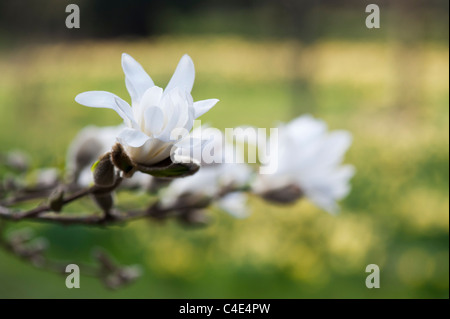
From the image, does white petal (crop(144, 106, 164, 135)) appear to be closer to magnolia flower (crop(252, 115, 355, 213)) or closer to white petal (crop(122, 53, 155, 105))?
white petal (crop(122, 53, 155, 105))

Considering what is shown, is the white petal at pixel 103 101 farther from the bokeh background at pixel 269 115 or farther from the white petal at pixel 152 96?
the bokeh background at pixel 269 115

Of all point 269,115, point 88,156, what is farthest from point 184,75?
point 269,115

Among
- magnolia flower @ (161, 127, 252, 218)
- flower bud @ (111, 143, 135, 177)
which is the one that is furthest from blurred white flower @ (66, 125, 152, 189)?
flower bud @ (111, 143, 135, 177)

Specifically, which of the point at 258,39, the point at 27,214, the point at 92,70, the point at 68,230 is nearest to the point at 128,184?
the point at 27,214

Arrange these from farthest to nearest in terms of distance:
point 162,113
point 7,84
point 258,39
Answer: point 258,39
point 7,84
point 162,113

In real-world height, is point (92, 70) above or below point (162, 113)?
above
